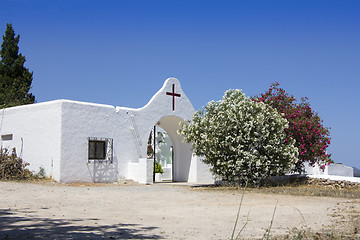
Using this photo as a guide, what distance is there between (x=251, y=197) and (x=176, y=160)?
34.7 feet

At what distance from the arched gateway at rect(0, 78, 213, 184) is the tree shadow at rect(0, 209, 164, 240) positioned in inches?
368

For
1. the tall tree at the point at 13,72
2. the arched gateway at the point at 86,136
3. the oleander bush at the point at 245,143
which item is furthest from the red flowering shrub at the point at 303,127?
the tall tree at the point at 13,72

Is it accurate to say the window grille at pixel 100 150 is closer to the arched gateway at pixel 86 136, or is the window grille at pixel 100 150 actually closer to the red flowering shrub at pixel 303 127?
the arched gateway at pixel 86 136

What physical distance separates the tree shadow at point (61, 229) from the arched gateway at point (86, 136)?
30.7 ft

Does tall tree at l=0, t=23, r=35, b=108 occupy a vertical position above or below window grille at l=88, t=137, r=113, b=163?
above

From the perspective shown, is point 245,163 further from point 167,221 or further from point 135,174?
point 167,221

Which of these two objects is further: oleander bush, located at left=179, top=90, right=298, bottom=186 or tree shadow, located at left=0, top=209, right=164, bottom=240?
oleander bush, located at left=179, top=90, right=298, bottom=186

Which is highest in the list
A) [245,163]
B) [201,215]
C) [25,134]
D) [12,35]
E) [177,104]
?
[12,35]

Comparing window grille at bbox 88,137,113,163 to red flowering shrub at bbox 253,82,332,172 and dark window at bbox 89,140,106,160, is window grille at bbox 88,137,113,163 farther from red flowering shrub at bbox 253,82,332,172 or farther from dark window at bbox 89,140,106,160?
red flowering shrub at bbox 253,82,332,172

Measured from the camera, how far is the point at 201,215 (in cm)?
860

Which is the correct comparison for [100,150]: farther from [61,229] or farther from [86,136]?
[61,229]

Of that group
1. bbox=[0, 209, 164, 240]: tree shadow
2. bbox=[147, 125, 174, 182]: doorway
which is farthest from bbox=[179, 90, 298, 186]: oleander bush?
bbox=[147, 125, 174, 182]: doorway

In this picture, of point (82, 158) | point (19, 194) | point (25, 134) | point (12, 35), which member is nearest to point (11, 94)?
point (12, 35)

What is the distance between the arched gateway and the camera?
1658 cm
